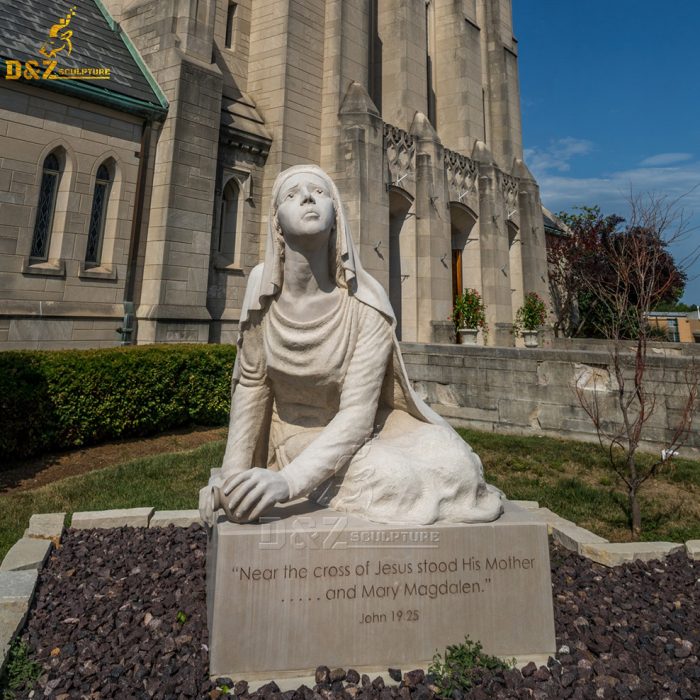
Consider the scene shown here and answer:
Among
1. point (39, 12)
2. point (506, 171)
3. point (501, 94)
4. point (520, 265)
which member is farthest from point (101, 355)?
point (501, 94)

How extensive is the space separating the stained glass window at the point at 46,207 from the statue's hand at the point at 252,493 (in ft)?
33.7

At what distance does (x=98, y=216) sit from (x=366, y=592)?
11480 mm

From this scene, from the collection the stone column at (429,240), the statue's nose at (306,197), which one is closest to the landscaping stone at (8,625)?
the statue's nose at (306,197)

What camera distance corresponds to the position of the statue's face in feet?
9.19

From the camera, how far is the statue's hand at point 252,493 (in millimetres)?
2355

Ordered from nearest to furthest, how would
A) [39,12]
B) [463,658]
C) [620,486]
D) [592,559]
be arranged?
[463,658], [592,559], [620,486], [39,12]

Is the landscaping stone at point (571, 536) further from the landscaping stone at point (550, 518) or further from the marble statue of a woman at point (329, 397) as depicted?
the marble statue of a woman at point (329, 397)

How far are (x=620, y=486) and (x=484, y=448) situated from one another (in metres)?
2.36

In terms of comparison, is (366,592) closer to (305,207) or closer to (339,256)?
(339,256)

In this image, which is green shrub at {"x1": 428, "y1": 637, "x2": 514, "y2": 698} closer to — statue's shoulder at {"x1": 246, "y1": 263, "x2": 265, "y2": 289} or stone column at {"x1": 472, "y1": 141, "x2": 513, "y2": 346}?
statue's shoulder at {"x1": 246, "y1": 263, "x2": 265, "y2": 289}

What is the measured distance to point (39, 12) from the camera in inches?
455

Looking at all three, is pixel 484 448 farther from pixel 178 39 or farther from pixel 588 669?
pixel 178 39

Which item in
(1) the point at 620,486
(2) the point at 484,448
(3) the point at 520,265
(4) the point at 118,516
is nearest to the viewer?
(4) the point at 118,516

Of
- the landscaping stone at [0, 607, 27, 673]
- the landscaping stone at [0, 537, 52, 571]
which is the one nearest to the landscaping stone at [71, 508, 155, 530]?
the landscaping stone at [0, 537, 52, 571]
